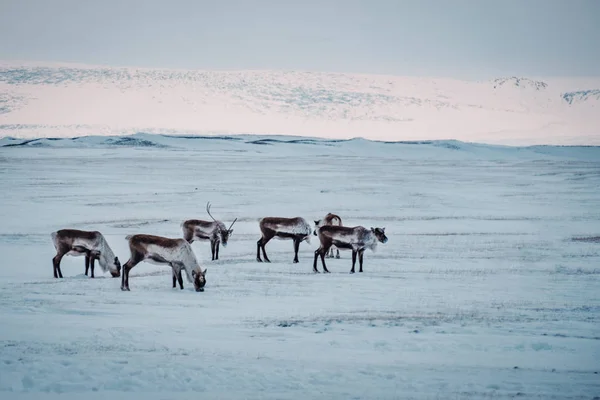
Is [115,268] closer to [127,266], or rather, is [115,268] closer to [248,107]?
[127,266]

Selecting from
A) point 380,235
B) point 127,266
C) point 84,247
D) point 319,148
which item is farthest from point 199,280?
point 319,148

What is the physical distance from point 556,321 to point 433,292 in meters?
3.29

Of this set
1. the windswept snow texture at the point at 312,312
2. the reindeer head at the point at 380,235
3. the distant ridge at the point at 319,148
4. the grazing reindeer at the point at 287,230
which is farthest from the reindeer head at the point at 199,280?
the distant ridge at the point at 319,148

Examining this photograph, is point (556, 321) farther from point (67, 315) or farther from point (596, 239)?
point (596, 239)

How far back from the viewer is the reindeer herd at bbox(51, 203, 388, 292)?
1573 cm

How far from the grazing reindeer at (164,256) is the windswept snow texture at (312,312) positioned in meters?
0.41

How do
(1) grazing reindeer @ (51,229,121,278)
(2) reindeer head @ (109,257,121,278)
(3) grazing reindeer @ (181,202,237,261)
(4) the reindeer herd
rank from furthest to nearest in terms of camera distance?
(3) grazing reindeer @ (181,202,237,261), (2) reindeer head @ (109,257,121,278), (1) grazing reindeer @ (51,229,121,278), (4) the reindeer herd

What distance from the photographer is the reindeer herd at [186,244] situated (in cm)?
1573

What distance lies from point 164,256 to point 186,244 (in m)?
0.51

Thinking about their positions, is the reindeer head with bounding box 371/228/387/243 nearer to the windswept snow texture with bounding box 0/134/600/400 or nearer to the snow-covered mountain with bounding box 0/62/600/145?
the windswept snow texture with bounding box 0/134/600/400

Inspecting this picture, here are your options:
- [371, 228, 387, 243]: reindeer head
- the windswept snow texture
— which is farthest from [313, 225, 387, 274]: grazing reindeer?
[371, 228, 387, 243]: reindeer head

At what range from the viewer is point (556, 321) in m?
13.4

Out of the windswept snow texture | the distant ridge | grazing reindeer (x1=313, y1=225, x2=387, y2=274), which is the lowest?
the windswept snow texture

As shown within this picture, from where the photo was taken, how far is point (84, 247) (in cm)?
1775
